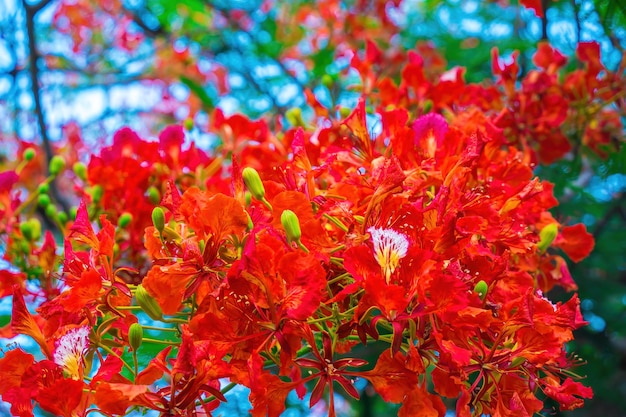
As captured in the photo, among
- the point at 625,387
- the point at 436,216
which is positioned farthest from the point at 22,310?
the point at 625,387

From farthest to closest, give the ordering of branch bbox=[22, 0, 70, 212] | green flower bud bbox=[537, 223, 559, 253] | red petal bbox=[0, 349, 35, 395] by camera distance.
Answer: branch bbox=[22, 0, 70, 212]
green flower bud bbox=[537, 223, 559, 253]
red petal bbox=[0, 349, 35, 395]

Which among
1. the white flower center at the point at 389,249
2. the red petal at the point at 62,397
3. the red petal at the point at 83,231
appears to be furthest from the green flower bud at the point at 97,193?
the white flower center at the point at 389,249

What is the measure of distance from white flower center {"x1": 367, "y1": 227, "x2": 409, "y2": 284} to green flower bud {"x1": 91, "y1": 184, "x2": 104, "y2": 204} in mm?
1108

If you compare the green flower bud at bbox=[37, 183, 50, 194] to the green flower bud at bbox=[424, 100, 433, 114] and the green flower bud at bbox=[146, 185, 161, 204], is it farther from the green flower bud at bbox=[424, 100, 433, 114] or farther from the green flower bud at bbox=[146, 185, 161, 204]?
the green flower bud at bbox=[424, 100, 433, 114]

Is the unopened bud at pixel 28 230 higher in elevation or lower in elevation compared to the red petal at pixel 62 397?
higher

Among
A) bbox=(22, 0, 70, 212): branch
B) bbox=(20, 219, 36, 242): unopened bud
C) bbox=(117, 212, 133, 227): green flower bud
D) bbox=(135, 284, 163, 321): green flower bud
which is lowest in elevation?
bbox=(135, 284, 163, 321): green flower bud

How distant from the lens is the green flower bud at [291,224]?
1.15m

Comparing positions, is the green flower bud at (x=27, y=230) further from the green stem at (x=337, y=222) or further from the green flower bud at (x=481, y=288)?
the green flower bud at (x=481, y=288)

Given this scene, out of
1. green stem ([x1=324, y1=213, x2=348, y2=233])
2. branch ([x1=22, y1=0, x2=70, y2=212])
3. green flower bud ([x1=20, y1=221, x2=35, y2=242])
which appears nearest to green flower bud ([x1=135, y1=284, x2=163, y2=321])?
green stem ([x1=324, y1=213, x2=348, y2=233])

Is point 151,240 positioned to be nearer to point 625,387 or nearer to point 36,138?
point 625,387

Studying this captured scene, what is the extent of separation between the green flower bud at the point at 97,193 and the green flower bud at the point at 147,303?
868 millimetres

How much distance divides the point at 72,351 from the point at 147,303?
0.50 feet

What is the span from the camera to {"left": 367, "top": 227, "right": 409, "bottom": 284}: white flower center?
1109mm

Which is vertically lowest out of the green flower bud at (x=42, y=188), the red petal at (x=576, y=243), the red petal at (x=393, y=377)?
the red petal at (x=393, y=377)
